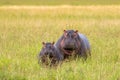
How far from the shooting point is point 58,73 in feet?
21.7

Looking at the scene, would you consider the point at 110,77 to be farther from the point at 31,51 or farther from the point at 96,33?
the point at 96,33

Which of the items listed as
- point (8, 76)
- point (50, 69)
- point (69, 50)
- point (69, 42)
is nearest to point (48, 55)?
point (50, 69)

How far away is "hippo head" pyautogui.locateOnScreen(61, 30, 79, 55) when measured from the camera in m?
7.92

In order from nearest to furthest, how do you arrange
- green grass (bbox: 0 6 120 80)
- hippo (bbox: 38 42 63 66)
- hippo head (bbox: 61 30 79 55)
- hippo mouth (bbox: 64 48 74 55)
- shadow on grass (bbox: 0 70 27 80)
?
shadow on grass (bbox: 0 70 27 80) → green grass (bbox: 0 6 120 80) → hippo (bbox: 38 42 63 66) → hippo head (bbox: 61 30 79 55) → hippo mouth (bbox: 64 48 74 55)

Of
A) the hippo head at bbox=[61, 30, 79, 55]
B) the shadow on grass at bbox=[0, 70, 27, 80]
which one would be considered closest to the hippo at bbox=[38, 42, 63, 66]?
the hippo head at bbox=[61, 30, 79, 55]

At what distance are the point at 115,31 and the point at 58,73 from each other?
7043mm

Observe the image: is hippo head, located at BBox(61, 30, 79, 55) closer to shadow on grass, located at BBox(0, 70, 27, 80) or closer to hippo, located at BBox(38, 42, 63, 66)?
hippo, located at BBox(38, 42, 63, 66)

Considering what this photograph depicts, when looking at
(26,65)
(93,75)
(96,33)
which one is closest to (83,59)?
(26,65)

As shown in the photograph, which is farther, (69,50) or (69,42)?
(69,50)

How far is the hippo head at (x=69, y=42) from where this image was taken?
7920mm

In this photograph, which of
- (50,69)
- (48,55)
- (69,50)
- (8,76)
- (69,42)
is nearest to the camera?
(8,76)

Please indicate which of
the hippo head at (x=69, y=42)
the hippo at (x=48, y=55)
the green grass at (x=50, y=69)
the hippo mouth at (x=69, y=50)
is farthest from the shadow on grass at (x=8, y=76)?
the hippo mouth at (x=69, y=50)

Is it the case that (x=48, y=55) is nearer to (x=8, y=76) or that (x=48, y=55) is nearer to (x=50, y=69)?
(x=50, y=69)

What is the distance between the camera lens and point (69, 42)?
789 cm
